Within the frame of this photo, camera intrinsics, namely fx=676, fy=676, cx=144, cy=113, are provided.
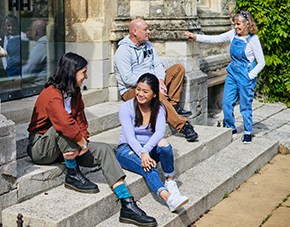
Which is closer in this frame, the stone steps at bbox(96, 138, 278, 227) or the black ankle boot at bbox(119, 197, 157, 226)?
the black ankle boot at bbox(119, 197, 157, 226)

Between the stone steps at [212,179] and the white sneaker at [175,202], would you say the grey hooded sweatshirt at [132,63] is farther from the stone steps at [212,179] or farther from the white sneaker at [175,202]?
the white sneaker at [175,202]

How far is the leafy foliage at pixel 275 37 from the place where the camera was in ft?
36.7

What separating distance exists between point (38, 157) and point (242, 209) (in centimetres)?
208

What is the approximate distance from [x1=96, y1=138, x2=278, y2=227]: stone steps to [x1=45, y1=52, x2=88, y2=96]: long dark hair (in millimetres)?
1122

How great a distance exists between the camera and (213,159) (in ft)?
24.6

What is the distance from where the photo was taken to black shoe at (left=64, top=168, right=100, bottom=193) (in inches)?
215

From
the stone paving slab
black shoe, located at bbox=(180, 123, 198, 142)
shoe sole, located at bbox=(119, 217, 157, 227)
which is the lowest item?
the stone paving slab

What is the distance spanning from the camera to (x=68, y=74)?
18.0 feet

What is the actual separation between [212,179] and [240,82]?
190 cm

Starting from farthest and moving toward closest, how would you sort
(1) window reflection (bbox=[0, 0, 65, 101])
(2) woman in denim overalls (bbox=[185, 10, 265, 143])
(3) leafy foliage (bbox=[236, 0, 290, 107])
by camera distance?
(3) leafy foliage (bbox=[236, 0, 290, 107])
(2) woman in denim overalls (bbox=[185, 10, 265, 143])
(1) window reflection (bbox=[0, 0, 65, 101])

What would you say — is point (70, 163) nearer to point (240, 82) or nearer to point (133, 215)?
point (133, 215)

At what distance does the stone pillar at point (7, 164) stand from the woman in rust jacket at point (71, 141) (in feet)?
1.20

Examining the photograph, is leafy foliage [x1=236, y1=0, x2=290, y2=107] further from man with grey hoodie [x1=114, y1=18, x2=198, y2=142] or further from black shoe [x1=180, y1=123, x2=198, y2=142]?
black shoe [x1=180, y1=123, x2=198, y2=142]

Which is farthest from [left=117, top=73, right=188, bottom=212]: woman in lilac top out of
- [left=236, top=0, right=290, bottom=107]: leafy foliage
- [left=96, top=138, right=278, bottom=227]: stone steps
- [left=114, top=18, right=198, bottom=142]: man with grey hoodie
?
[left=236, top=0, right=290, bottom=107]: leafy foliage
